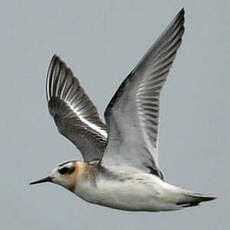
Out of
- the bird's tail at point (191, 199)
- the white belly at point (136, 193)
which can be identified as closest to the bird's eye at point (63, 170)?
the white belly at point (136, 193)

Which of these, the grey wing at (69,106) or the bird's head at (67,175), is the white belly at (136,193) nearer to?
the bird's head at (67,175)

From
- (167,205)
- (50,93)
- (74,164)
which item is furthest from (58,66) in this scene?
(167,205)

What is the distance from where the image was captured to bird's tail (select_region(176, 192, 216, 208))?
14750 millimetres

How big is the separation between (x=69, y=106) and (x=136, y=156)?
558 cm

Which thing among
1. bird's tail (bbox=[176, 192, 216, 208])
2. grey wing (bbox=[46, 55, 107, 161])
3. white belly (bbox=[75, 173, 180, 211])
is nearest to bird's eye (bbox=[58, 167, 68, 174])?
white belly (bbox=[75, 173, 180, 211])

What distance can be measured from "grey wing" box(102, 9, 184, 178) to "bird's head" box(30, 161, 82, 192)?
795 mm

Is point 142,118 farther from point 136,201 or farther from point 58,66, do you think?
point 58,66

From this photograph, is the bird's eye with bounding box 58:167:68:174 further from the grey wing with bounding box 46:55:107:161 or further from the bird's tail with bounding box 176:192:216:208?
the grey wing with bounding box 46:55:107:161

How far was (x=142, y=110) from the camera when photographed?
14602mm

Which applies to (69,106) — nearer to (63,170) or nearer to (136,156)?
(63,170)

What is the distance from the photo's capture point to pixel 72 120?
775 inches

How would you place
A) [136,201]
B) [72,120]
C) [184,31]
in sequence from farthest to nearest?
[72,120], [136,201], [184,31]

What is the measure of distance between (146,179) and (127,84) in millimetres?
1585

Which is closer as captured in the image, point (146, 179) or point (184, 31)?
point (184, 31)
